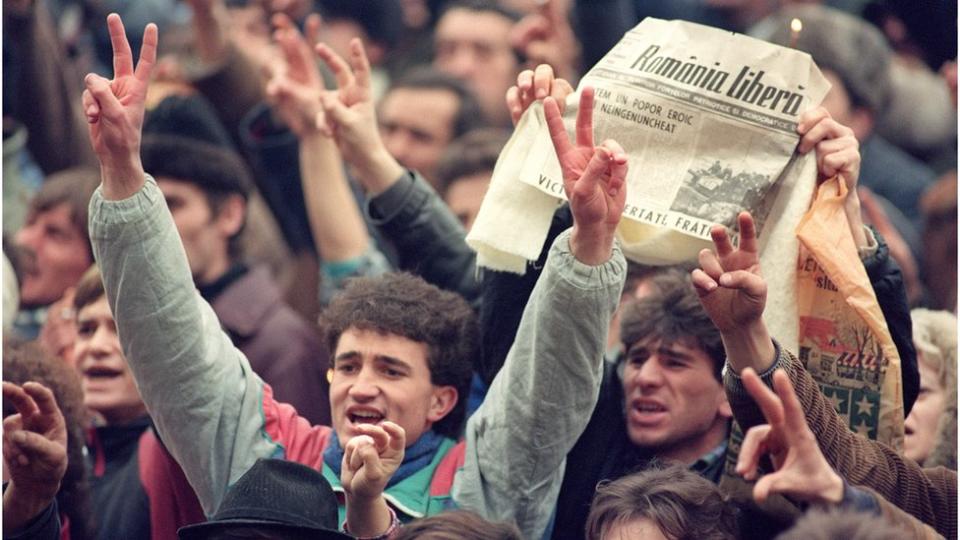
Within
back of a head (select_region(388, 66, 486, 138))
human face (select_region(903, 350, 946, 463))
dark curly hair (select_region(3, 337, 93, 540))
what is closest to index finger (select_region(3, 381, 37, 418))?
dark curly hair (select_region(3, 337, 93, 540))

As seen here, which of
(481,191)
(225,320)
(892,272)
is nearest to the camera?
(892,272)

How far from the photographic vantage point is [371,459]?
3.45 m

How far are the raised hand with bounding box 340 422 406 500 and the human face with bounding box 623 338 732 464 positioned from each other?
2.68ft

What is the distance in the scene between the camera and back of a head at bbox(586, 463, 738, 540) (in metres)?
3.51

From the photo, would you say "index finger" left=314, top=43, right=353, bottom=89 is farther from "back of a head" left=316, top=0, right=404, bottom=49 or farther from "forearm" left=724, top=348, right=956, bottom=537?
"back of a head" left=316, top=0, right=404, bottom=49

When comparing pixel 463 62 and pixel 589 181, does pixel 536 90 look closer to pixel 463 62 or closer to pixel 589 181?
pixel 589 181

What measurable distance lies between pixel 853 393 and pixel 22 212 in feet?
11.0

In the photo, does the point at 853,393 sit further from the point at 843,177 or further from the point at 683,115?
the point at 683,115

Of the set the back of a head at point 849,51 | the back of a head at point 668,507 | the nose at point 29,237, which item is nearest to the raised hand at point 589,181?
the back of a head at point 668,507

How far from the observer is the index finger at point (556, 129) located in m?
3.59

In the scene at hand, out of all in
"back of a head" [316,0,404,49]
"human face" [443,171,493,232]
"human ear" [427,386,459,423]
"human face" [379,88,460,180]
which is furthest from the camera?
"back of a head" [316,0,404,49]

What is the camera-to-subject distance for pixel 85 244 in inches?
229

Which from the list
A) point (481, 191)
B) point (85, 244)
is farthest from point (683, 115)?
point (85, 244)

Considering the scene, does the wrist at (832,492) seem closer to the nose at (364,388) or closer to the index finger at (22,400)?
the nose at (364,388)
